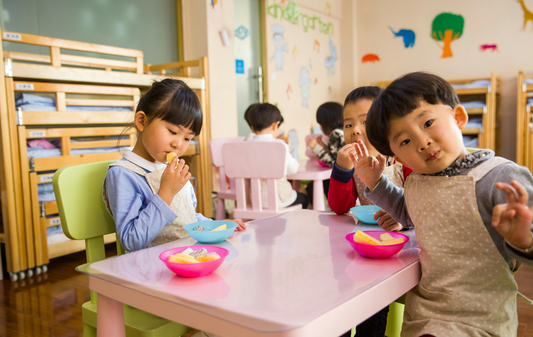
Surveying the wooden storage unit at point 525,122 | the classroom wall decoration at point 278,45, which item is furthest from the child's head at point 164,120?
the wooden storage unit at point 525,122

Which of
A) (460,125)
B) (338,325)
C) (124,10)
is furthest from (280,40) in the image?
(338,325)

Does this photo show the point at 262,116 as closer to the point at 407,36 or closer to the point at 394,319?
the point at 394,319

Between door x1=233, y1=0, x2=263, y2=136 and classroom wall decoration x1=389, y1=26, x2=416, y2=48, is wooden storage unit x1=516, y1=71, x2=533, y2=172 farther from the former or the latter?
door x1=233, y1=0, x2=263, y2=136

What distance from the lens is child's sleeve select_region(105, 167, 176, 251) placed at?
3.42 ft

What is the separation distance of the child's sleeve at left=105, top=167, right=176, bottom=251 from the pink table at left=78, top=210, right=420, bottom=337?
0.18m

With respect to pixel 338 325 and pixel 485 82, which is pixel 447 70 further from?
pixel 338 325

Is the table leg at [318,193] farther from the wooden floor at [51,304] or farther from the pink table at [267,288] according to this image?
the pink table at [267,288]

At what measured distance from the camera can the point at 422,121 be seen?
0.78 meters

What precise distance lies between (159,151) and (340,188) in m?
0.54

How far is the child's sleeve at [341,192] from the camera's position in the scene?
4.07ft

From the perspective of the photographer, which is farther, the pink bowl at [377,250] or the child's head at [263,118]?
the child's head at [263,118]

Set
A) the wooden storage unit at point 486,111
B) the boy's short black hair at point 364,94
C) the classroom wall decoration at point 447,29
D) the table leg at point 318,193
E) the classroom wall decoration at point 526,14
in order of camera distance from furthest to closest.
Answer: the classroom wall decoration at point 447,29 < the classroom wall decoration at point 526,14 < the wooden storage unit at point 486,111 < the table leg at point 318,193 < the boy's short black hair at point 364,94

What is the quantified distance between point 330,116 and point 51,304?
195cm

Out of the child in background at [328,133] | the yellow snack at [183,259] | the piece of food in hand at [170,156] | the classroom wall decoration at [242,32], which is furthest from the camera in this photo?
the classroom wall decoration at [242,32]
